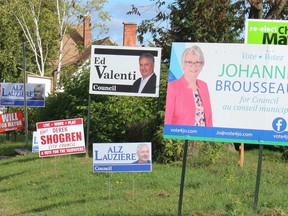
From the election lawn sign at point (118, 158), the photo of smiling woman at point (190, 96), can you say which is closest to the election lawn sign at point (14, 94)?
the election lawn sign at point (118, 158)

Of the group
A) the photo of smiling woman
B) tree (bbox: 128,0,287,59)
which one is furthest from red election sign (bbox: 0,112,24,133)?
the photo of smiling woman

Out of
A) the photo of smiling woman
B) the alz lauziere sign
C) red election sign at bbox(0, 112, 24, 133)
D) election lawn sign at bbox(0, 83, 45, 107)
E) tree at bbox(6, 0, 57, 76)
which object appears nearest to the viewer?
the alz lauziere sign

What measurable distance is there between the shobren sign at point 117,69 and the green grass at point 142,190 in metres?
1.90

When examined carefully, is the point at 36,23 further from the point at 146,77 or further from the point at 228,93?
the point at 228,93

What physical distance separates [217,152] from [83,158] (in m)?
3.78

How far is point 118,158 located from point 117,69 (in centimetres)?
426

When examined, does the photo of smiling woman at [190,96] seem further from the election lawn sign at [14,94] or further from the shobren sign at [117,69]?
the election lawn sign at [14,94]

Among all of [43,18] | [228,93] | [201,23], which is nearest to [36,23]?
[43,18]

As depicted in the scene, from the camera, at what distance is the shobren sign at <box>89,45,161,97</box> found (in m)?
12.4

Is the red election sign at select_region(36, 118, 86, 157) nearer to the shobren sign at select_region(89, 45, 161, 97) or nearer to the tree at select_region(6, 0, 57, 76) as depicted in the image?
the shobren sign at select_region(89, 45, 161, 97)

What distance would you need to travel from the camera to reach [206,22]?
15.4m

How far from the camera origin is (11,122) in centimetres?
1959

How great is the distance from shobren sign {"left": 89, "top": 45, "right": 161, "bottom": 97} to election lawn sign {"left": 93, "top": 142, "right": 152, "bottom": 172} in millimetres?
3836

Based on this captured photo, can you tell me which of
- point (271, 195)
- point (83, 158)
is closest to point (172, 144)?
point (83, 158)
